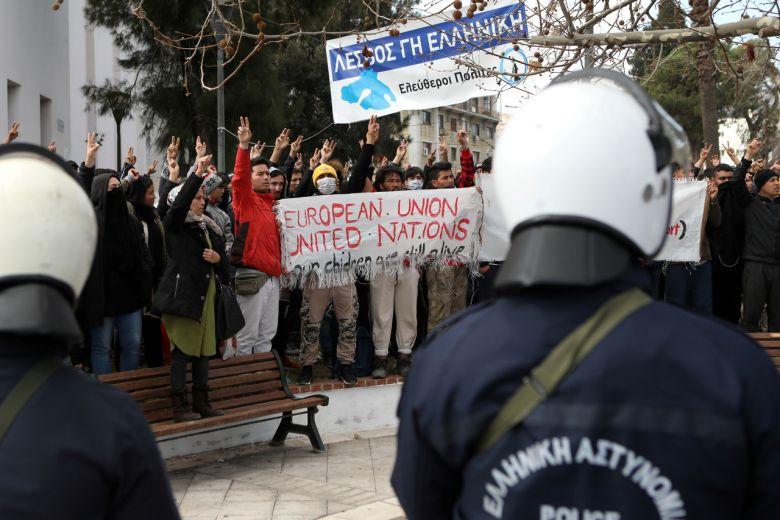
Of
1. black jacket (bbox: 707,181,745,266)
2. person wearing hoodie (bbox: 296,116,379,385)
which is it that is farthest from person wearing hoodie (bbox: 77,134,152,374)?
black jacket (bbox: 707,181,745,266)

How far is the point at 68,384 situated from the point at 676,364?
1126mm

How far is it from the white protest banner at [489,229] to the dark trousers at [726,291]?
2.68 meters

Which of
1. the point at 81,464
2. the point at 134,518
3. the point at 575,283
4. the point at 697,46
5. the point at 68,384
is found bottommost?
the point at 134,518

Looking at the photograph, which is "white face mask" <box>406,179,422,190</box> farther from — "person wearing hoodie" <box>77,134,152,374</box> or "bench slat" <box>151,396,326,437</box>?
"person wearing hoodie" <box>77,134,152,374</box>

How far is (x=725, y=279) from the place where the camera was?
10.4 metres

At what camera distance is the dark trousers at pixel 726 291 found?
408 inches

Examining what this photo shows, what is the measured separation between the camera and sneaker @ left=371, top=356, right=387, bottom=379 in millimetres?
8719

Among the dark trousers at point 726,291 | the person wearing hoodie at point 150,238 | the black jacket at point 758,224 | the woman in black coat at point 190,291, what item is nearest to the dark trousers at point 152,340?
the person wearing hoodie at point 150,238

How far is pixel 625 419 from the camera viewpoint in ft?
5.31

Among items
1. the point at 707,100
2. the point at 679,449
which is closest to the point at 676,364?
the point at 679,449

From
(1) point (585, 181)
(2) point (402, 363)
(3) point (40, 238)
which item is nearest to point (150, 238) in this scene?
(2) point (402, 363)

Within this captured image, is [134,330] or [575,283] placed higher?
[575,283]

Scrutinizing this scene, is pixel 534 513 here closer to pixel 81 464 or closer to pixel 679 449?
pixel 679 449

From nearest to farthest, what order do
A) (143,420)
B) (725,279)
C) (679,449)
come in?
(679,449) → (143,420) → (725,279)
